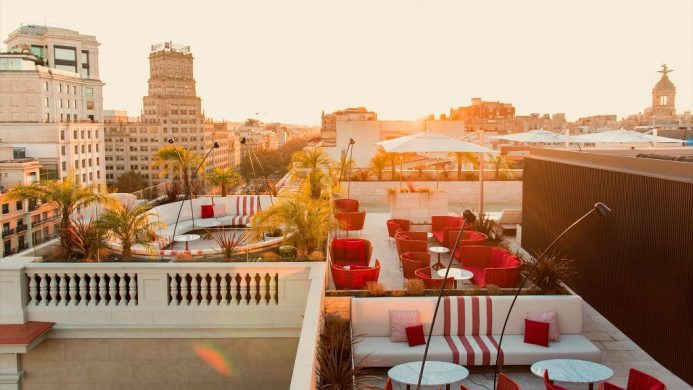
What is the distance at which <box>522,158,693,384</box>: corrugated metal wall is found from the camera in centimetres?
788

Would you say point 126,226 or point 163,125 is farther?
point 163,125

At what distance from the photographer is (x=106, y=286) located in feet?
28.9

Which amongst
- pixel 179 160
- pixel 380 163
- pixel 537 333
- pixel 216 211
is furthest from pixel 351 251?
pixel 380 163

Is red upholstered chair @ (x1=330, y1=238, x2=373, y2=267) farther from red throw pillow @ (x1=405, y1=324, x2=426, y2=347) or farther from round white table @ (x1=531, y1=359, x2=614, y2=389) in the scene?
round white table @ (x1=531, y1=359, x2=614, y2=389)

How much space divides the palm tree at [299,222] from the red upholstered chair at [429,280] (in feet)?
5.35

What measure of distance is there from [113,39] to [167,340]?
387ft

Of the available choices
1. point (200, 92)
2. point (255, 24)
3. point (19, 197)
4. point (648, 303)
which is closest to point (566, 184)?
point (648, 303)

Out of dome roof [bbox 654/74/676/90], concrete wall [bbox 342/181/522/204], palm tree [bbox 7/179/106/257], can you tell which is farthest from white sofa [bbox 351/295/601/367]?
dome roof [bbox 654/74/676/90]

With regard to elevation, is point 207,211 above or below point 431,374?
above

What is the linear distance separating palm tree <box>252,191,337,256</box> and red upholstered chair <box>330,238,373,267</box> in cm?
157

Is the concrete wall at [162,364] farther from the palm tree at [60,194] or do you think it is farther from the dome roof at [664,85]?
the dome roof at [664,85]

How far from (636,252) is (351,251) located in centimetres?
508

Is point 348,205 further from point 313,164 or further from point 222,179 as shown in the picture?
point 222,179

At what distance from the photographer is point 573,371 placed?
6832mm
